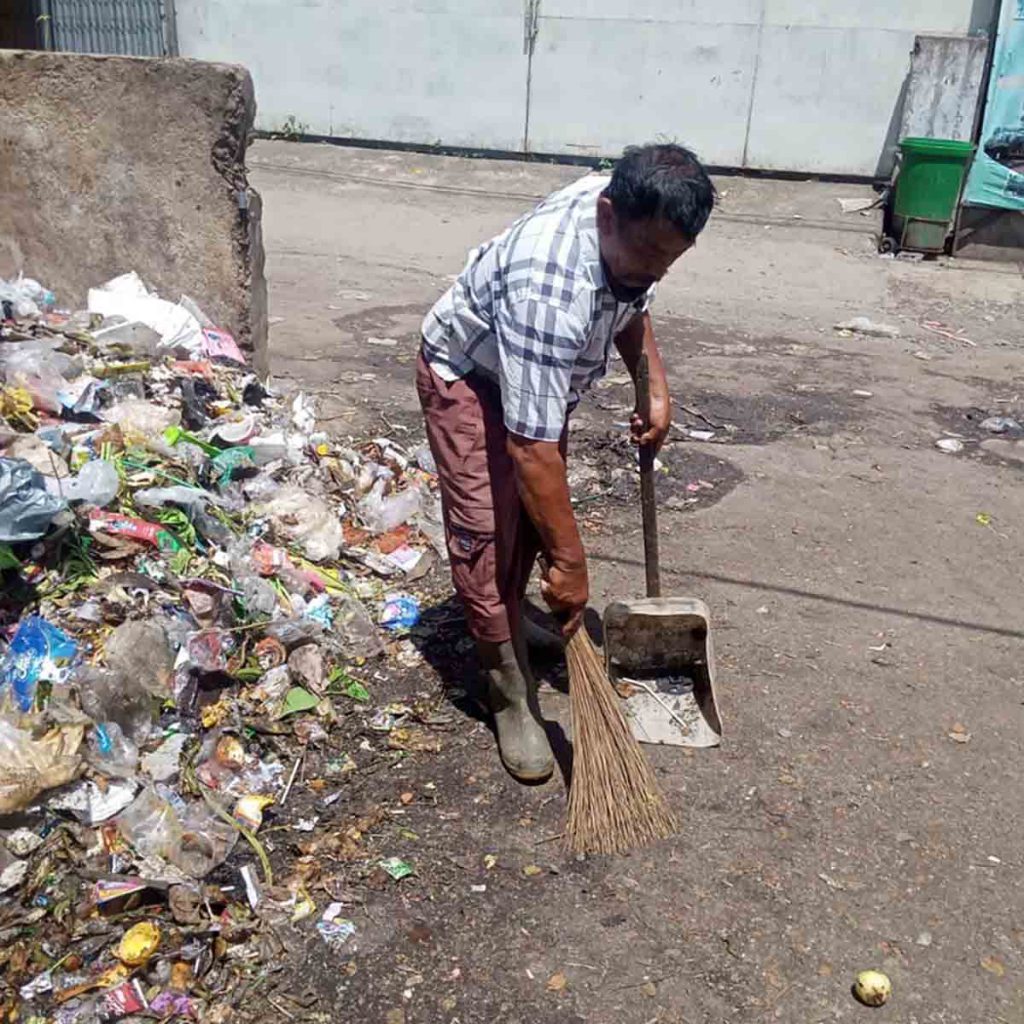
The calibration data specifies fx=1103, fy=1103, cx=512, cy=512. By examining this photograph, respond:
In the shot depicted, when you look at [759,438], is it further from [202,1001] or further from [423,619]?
[202,1001]

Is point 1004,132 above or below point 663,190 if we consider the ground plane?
below

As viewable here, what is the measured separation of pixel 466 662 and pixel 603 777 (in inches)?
33.7

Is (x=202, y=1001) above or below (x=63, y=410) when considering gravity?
below

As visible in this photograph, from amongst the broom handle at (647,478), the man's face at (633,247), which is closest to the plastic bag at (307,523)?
the broom handle at (647,478)

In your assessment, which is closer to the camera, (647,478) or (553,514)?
(553,514)

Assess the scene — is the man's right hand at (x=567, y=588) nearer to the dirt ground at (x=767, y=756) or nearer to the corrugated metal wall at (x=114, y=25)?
the dirt ground at (x=767, y=756)

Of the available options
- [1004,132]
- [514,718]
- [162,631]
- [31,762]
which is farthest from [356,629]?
[1004,132]

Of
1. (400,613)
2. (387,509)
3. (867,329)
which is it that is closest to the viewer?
(400,613)

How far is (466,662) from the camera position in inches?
143

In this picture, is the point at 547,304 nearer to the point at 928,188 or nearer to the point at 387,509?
the point at 387,509

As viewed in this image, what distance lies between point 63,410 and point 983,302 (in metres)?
7.36

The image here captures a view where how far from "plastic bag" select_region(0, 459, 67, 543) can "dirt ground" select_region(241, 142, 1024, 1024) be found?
1.11 meters

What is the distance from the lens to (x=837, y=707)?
3.42 metres

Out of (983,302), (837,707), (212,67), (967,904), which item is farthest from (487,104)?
(967,904)
